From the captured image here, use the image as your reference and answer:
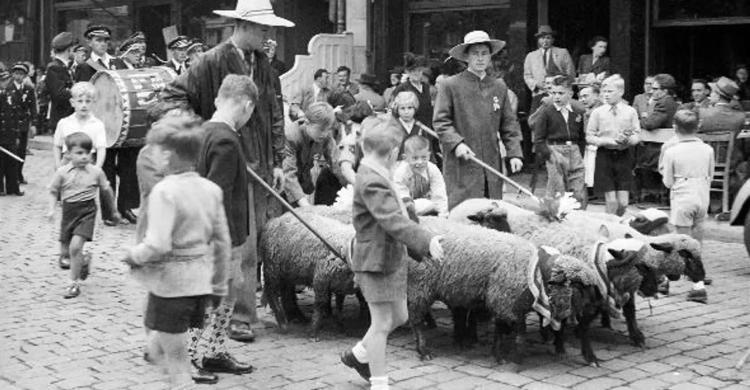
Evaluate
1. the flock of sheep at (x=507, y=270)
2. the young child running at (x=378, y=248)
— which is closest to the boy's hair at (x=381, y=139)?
the young child running at (x=378, y=248)

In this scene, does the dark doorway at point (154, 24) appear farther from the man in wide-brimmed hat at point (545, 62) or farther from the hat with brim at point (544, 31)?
the hat with brim at point (544, 31)

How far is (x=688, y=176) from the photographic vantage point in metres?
9.07

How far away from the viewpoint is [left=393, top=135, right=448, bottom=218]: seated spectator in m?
7.96

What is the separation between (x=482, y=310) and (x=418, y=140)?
4.44 ft

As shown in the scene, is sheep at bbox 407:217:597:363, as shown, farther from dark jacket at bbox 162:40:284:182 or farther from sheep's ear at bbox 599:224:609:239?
dark jacket at bbox 162:40:284:182

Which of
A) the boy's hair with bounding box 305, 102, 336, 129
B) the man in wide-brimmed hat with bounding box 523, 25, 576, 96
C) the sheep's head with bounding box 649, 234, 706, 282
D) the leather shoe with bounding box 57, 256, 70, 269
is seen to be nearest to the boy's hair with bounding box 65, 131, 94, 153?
the leather shoe with bounding box 57, 256, 70, 269

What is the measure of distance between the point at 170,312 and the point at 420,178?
10.0ft

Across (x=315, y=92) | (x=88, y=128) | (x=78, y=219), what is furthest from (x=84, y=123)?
(x=315, y=92)

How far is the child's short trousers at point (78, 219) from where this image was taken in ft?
29.5

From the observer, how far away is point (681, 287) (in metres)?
9.13

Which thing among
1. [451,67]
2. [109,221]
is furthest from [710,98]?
[109,221]

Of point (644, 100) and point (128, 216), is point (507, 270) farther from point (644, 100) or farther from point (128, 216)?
point (644, 100)

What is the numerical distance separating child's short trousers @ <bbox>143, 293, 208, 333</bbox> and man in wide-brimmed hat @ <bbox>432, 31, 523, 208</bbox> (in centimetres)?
365

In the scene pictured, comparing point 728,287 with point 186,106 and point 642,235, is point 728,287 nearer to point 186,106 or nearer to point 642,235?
point 642,235
